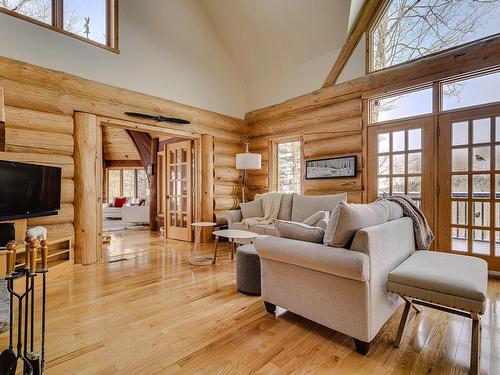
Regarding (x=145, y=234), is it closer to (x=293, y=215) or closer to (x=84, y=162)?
(x=84, y=162)

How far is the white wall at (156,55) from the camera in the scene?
3373 mm

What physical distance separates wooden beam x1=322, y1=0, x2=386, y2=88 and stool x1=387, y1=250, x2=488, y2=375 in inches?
141

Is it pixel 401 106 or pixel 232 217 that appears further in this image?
pixel 232 217

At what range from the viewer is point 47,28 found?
3.44m

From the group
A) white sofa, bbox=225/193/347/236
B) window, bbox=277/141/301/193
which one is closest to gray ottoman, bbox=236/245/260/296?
white sofa, bbox=225/193/347/236

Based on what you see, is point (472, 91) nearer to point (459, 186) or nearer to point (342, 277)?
point (459, 186)

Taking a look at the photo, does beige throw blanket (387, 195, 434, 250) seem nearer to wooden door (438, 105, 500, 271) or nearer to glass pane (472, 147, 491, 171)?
wooden door (438, 105, 500, 271)

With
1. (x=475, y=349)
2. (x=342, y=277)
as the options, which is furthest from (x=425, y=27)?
(x=475, y=349)

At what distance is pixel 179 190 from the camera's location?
5551 millimetres

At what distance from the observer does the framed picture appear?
4.32 metres

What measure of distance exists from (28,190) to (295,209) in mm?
3591

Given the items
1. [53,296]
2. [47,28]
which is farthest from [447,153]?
[47,28]

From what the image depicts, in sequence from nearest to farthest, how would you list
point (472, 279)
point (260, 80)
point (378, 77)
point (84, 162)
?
point (472, 279), point (84, 162), point (378, 77), point (260, 80)

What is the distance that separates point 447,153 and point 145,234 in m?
6.08
